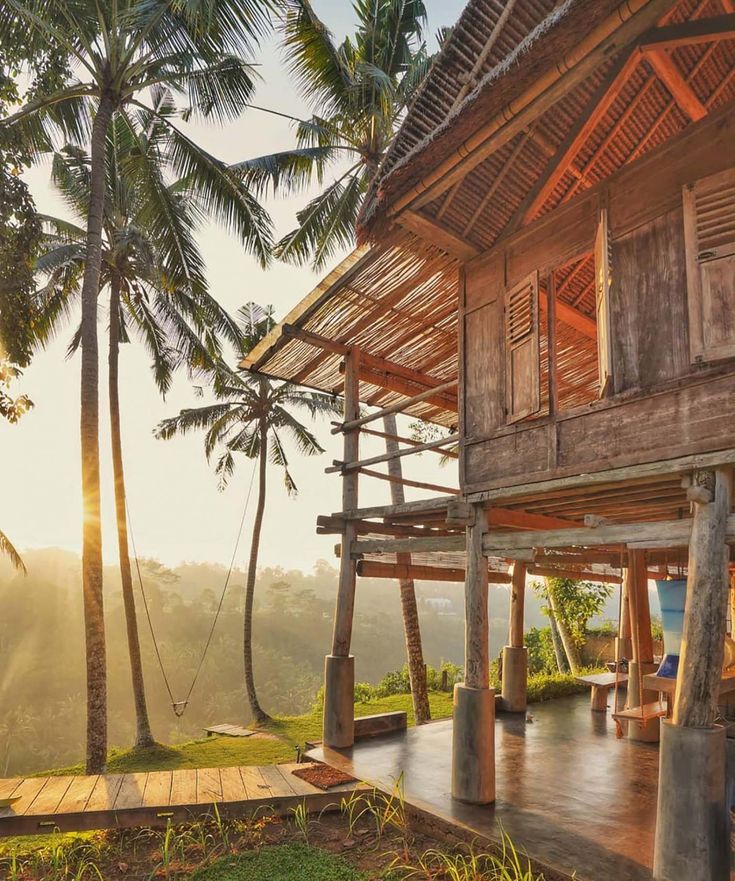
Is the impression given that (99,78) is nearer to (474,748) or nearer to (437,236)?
(437,236)

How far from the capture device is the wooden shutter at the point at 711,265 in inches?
171

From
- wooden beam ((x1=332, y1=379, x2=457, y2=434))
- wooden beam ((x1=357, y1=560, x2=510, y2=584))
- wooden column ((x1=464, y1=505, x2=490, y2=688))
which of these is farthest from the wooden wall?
wooden beam ((x1=357, y1=560, x2=510, y2=584))

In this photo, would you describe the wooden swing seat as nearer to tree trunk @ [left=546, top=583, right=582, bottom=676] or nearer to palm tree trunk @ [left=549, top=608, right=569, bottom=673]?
tree trunk @ [left=546, top=583, right=582, bottom=676]

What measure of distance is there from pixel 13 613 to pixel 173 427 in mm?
33319

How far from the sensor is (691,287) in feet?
14.9

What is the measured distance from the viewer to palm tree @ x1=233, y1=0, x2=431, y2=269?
11539 millimetres

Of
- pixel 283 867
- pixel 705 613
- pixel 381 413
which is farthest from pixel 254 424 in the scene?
pixel 705 613

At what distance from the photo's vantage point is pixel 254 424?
19375 mm

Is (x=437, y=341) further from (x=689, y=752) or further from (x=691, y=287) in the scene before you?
(x=689, y=752)

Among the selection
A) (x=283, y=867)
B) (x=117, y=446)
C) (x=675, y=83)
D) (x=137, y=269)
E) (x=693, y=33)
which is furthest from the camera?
(x=117, y=446)

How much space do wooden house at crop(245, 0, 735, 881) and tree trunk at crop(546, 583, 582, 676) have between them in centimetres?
849

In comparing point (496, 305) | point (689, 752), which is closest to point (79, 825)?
point (689, 752)

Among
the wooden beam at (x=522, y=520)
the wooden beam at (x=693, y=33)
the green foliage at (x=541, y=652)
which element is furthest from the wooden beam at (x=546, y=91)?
the green foliage at (x=541, y=652)

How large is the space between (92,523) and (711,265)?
26.4ft
